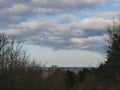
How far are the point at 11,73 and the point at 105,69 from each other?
34.5 meters

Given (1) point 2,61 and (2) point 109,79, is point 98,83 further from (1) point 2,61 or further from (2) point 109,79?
(1) point 2,61

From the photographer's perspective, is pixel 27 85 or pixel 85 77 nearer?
pixel 27 85

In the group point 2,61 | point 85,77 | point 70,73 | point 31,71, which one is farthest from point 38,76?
point 70,73

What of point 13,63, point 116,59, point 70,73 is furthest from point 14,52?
point 116,59

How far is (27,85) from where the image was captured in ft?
75.5

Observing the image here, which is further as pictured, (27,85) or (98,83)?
(98,83)

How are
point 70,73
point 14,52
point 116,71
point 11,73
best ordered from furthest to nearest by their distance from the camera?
point 116,71 → point 70,73 → point 14,52 → point 11,73

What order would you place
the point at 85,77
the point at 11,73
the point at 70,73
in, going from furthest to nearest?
1. the point at 70,73
2. the point at 85,77
3. the point at 11,73

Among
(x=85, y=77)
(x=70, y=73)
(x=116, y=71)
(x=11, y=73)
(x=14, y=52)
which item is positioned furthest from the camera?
(x=116, y=71)

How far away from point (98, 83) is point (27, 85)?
2586 cm

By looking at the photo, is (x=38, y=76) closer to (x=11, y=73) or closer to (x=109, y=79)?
(x=11, y=73)

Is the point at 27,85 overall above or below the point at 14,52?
below

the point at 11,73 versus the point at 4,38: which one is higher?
the point at 4,38

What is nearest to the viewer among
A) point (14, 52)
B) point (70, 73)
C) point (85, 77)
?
point (14, 52)
